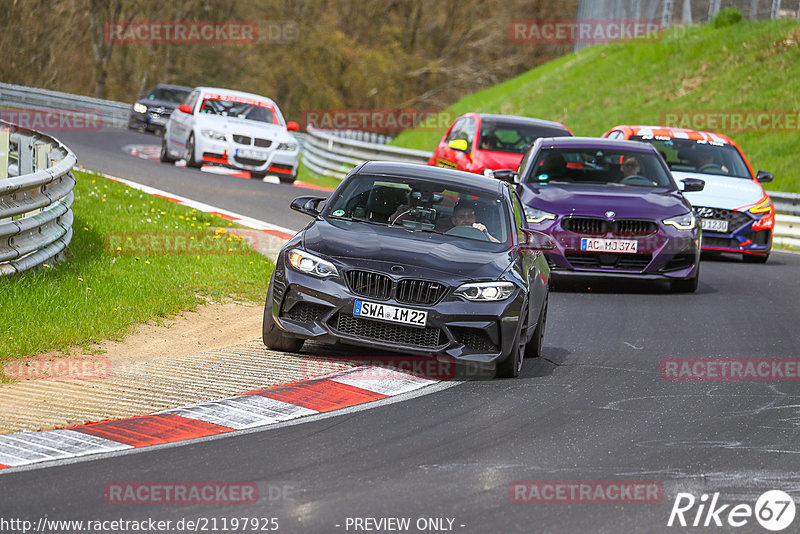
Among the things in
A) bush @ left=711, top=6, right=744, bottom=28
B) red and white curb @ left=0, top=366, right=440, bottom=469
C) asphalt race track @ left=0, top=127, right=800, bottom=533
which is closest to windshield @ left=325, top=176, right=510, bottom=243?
asphalt race track @ left=0, top=127, right=800, bottom=533

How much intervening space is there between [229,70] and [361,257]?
55.8 metres

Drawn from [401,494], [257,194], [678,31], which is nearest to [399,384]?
[401,494]

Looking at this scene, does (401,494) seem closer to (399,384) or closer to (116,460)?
(116,460)

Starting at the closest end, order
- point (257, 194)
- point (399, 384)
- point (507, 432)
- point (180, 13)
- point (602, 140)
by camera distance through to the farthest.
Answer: point (507, 432) → point (399, 384) → point (602, 140) → point (257, 194) → point (180, 13)

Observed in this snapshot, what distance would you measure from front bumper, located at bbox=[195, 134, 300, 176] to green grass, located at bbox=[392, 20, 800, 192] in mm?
10635

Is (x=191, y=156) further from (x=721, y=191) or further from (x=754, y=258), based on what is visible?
(x=754, y=258)

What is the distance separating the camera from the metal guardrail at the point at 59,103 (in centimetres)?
4378

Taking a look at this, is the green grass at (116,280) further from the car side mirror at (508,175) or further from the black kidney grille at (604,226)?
the black kidney grille at (604,226)

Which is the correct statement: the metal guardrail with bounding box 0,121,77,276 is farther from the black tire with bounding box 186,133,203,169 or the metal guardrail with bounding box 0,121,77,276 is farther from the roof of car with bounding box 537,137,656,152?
the black tire with bounding box 186,133,203,169

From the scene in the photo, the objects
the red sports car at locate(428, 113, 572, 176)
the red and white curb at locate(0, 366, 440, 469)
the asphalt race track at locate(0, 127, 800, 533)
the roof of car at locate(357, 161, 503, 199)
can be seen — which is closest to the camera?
the asphalt race track at locate(0, 127, 800, 533)

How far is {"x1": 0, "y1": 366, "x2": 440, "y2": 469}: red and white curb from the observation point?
6236mm

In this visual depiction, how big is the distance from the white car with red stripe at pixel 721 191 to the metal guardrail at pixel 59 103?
93.7 feet

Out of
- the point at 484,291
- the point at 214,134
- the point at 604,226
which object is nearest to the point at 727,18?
the point at 214,134

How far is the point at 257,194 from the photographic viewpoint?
21.4 m
